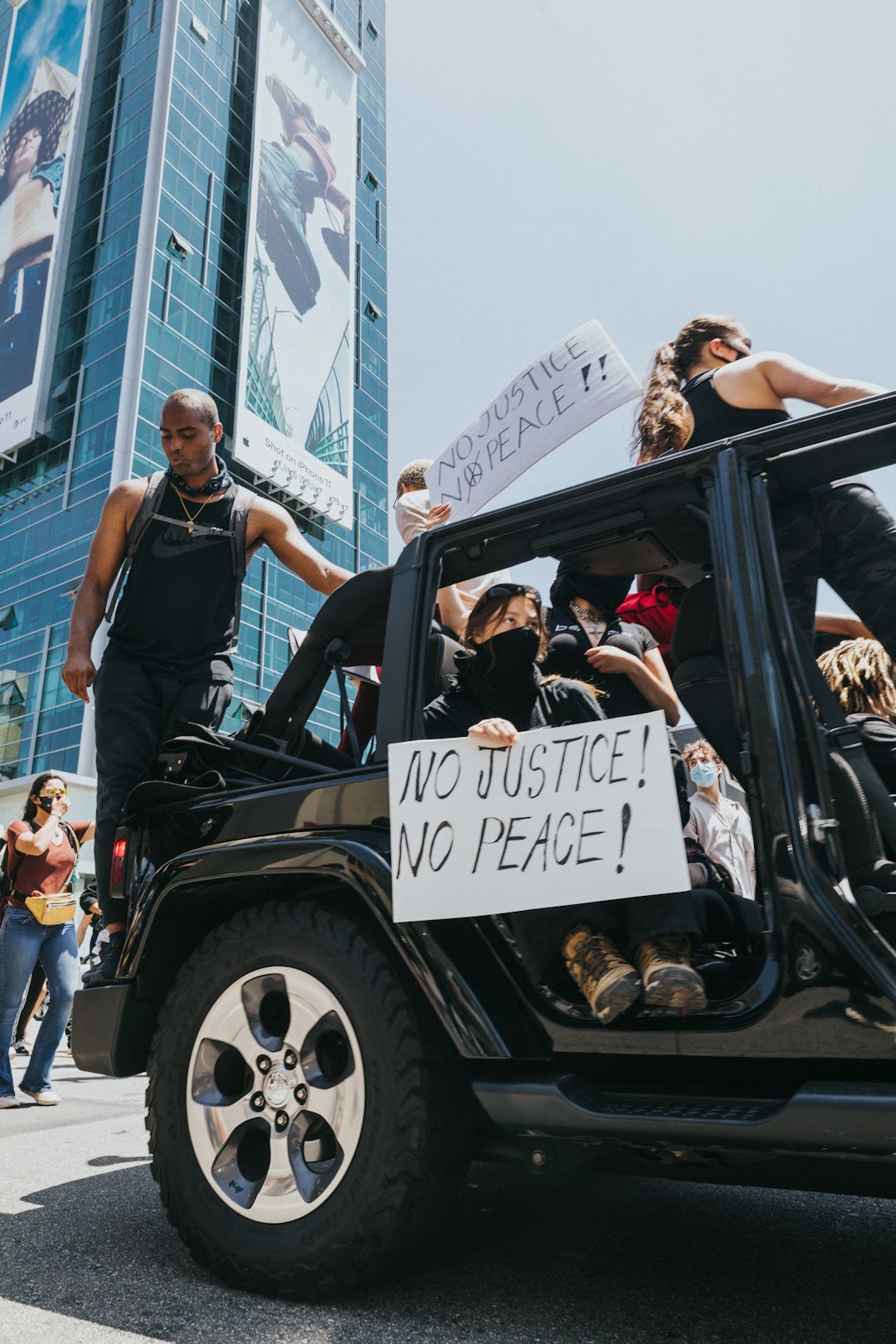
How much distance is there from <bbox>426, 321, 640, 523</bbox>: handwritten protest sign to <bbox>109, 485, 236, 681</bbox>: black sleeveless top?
90 centimetres

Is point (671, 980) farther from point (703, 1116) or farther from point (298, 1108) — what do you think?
point (298, 1108)

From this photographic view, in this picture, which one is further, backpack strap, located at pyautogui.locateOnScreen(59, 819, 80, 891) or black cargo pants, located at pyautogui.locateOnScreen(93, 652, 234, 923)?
backpack strap, located at pyautogui.locateOnScreen(59, 819, 80, 891)

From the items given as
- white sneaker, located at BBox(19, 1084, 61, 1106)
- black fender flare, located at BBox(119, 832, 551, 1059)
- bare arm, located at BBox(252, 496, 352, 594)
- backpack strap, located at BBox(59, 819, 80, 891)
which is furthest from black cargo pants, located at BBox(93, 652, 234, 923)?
white sneaker, located at BBox(19, 1084, 61, 1106)

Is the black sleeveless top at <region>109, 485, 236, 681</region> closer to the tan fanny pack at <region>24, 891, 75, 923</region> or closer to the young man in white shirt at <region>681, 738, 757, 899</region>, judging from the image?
the young man in white shirt at <region>681, 738, 757, 899</region>

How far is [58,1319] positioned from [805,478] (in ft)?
7.71

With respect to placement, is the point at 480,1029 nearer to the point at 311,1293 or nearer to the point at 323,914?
the point at 323,914

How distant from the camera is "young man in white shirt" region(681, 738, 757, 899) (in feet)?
11.2

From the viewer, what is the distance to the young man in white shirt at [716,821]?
343cm

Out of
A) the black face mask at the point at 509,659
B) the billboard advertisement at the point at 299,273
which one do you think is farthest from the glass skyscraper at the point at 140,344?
the black face mask at the point at 509,659

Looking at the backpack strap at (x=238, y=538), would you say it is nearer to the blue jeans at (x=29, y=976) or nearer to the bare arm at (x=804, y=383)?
the bare arm at (x=804, y=383)

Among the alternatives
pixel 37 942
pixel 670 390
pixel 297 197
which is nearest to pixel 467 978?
pixel 670 390

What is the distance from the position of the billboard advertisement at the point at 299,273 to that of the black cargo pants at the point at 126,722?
42274 millimetres

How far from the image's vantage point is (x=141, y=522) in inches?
135

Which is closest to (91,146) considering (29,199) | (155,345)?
A: (29,199)
